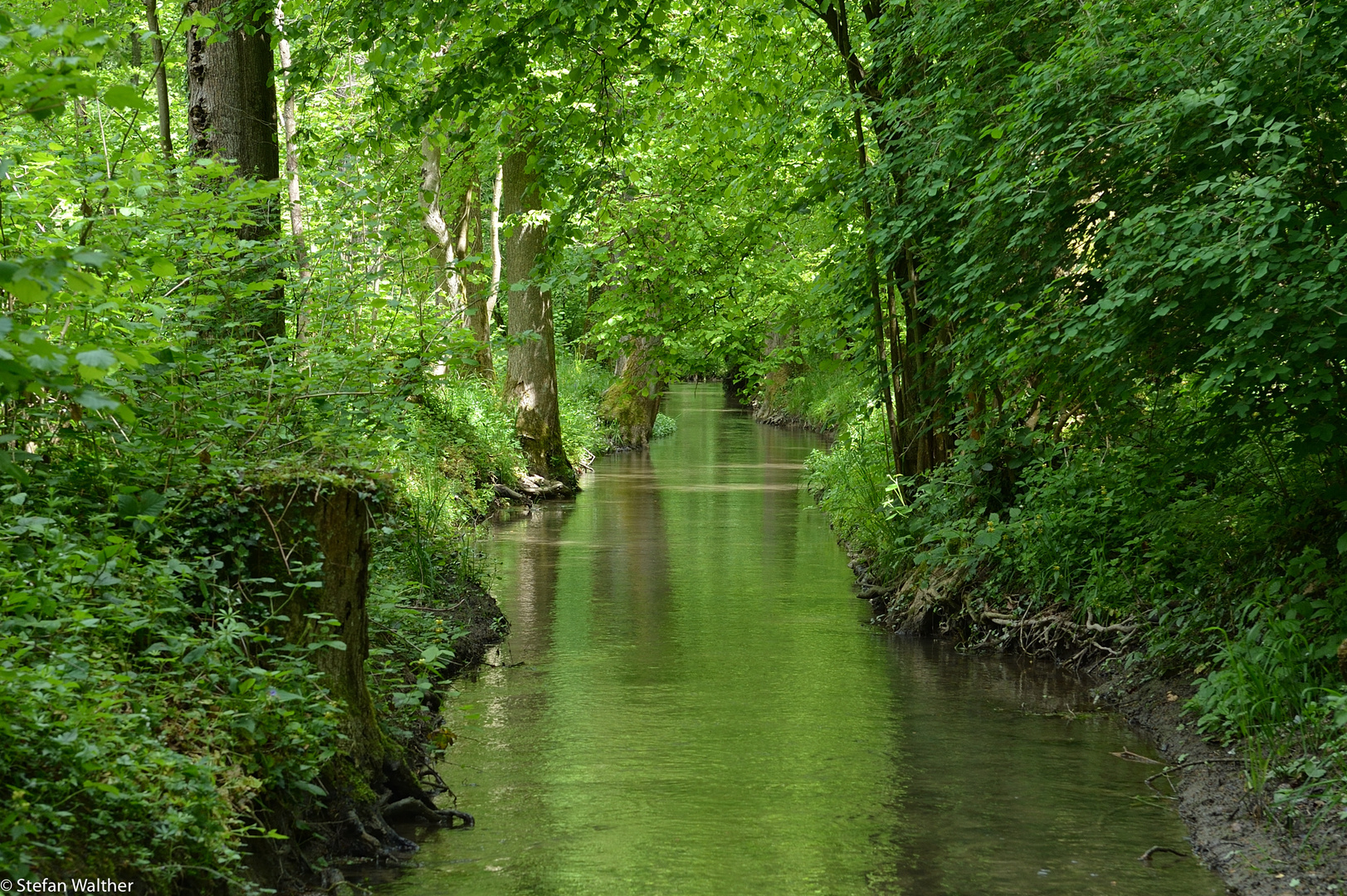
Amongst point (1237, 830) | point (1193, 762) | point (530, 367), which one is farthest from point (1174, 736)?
point (530, 367)

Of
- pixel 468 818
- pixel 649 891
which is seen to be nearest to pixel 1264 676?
pixel 649 891

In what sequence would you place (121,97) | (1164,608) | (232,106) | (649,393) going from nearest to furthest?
(121,97)
(232,106)
(1164,608)
(649,393)

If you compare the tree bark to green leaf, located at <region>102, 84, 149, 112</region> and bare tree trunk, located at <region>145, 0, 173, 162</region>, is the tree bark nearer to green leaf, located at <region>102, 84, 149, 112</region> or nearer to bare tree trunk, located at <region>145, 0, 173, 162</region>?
bare tree trunk, located at <region>145, 0, 173, 162</region>

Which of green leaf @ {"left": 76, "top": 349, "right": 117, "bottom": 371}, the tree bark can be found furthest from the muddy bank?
the tree bark

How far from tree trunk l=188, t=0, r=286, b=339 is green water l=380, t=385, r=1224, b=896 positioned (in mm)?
3463

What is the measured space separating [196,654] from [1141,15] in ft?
20.8

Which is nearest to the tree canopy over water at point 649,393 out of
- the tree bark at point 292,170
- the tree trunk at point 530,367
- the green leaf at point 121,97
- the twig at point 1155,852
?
the green leaf at point 121,97

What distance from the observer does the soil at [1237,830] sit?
5199 millimetres

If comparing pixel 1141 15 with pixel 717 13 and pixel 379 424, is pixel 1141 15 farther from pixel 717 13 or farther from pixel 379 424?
pixel 717 13

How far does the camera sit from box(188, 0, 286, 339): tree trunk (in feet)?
27.0

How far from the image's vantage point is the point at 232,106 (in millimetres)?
8312

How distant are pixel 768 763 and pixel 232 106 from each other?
5.48 m

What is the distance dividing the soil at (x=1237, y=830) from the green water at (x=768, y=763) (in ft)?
0.47

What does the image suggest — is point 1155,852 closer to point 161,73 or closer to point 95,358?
point 95,358
